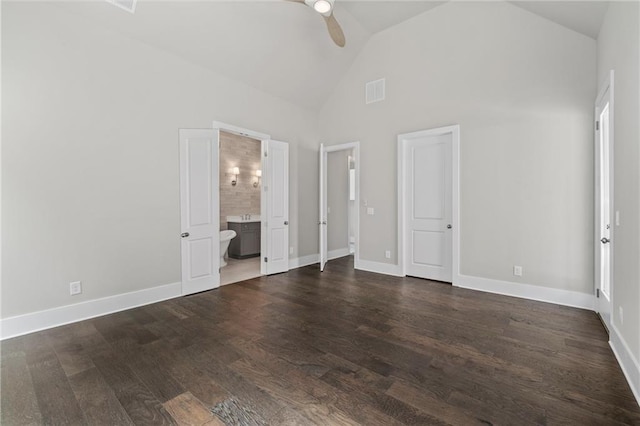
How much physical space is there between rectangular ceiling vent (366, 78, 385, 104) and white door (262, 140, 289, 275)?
1755 millimetres

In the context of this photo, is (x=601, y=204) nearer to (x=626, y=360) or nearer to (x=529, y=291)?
(x=529, y=291)

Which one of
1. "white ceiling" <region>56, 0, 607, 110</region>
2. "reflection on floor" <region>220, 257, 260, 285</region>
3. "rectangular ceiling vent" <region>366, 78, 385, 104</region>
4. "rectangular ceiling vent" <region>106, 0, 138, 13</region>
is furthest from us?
"rectangular ceiling vent" <region>366, 78, 385, 104</region>

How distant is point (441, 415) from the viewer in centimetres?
173

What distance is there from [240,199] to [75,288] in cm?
429

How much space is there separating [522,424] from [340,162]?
584 centimetres

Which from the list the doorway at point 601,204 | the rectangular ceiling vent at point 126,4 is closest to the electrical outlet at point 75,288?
the rectangular ceiling vent at point 126,4

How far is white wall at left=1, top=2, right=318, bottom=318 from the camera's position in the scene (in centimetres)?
282

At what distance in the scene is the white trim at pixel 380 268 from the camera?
5094 mm

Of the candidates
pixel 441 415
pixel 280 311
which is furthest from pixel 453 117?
pixel 441 415

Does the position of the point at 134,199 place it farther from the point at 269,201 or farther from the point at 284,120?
the point at 284,120

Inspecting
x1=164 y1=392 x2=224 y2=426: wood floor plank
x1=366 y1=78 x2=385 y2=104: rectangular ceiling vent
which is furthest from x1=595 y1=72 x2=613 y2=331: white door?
x1=164 y1=392 x2=224 y2=426: wood floor plank

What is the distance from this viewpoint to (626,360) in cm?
213

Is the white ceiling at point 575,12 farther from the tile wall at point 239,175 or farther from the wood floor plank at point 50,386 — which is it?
the tile wall at point 239,175

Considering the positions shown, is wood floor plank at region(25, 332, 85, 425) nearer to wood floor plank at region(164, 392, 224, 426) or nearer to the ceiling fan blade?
wood floor plank at region(164, 392, 224, 426)
